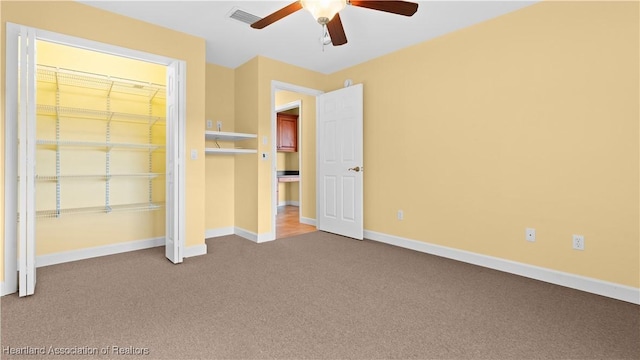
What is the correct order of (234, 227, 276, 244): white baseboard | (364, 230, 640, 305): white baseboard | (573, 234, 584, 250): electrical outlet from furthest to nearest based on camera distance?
(234, 227, 276, 244): white baseboard, (573, 234, 584, 250): electrical outlet, (364, 230, 640, 305): white baseboard

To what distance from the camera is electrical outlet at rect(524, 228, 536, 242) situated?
287 cm

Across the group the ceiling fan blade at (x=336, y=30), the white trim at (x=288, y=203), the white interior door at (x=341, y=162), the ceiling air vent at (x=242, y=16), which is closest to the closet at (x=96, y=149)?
the ceiling air vent at (x=242, y=16)

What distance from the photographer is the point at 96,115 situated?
3.44 metres

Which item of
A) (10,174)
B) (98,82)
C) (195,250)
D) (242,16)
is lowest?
(195,250)

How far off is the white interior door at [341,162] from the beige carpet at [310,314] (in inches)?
50.8

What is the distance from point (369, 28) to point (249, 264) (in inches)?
109

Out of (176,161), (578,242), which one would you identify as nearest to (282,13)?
(176,161)

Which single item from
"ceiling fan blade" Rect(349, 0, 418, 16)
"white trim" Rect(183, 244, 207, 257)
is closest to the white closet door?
"white trim" Rect(183, 244, 207, 257)

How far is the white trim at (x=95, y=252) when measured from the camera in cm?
316

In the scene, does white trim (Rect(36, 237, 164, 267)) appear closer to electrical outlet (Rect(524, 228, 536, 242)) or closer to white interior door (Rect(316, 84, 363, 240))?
white interior door (Rect(316, 84, 363, 240))

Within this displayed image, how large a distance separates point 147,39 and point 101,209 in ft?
6.13

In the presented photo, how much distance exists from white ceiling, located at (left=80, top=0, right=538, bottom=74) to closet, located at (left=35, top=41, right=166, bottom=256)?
0.80m

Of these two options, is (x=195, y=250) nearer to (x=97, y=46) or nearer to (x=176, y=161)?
(x=176, y=161)

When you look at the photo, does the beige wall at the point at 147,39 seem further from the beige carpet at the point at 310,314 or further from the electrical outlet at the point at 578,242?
the electrical outlet at the point at 578,242
